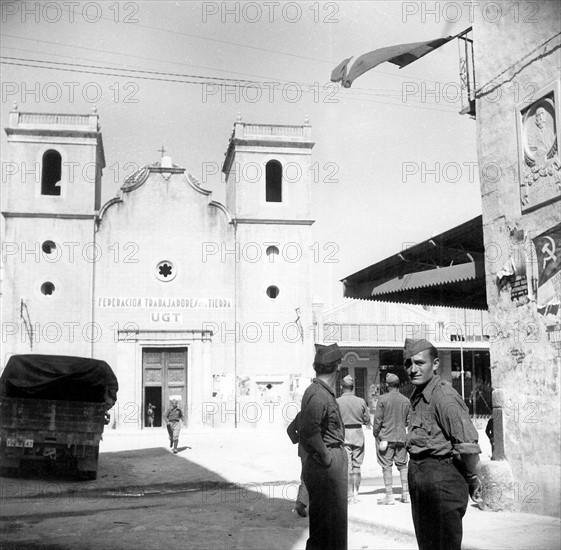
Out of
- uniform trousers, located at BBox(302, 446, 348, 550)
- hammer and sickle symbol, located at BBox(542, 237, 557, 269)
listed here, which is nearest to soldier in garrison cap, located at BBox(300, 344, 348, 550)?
uniform trousers, located at BBox(302, 446, 348, 550)

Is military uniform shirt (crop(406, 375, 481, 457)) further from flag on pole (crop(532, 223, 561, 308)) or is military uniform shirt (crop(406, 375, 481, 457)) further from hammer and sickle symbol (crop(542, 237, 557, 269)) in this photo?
hammer and sickle symbol (crop(542, 237, 557, 269))

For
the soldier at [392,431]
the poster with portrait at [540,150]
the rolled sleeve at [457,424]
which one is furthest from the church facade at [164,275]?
the rolled sleeve at [457,424]

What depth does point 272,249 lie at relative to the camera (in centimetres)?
3200

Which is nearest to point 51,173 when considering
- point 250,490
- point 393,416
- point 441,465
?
point 250,490

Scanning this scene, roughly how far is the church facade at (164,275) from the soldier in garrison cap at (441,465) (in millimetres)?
25696

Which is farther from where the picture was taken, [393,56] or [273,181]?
[273,181]

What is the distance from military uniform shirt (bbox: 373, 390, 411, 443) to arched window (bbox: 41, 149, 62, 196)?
24.7 meters

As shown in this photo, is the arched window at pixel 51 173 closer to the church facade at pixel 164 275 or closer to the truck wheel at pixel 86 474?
the church facade at pixel 164 275

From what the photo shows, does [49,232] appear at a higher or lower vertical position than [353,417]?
higher

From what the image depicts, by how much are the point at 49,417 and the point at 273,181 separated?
2091 cm

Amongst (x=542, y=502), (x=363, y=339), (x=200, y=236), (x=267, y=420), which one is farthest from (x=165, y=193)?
(x=542, y=502)

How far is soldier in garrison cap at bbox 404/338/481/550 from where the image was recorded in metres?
4.78

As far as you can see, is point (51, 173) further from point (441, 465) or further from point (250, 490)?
point (441, 465)

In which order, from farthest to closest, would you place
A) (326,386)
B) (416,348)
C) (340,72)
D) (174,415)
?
(174,415)
(340,72)
(326,386)
(416,348)
